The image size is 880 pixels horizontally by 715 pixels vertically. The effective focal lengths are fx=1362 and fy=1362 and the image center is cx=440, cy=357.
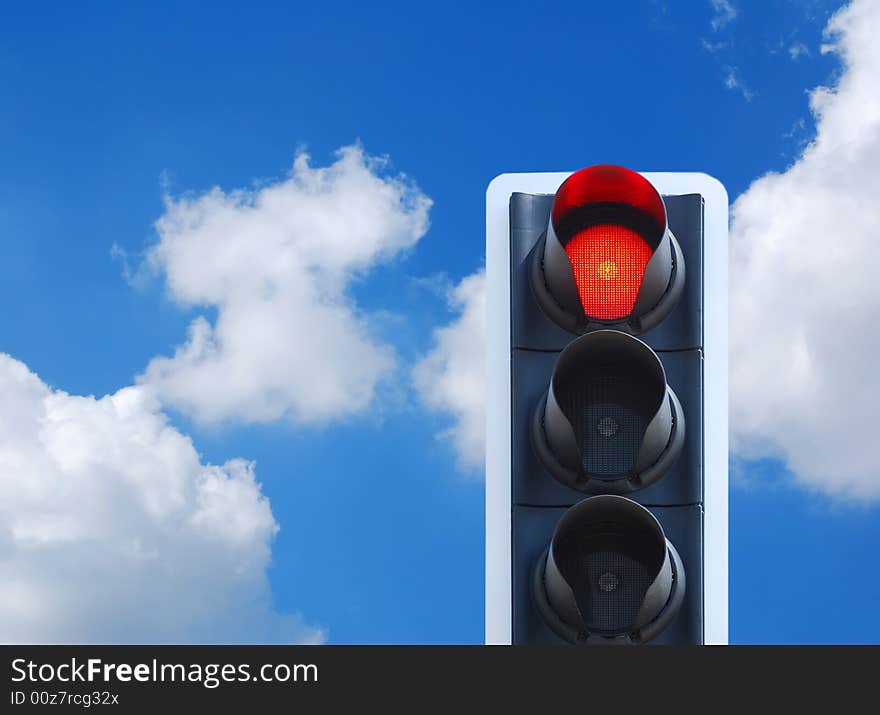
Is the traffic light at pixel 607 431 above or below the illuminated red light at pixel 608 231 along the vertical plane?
below

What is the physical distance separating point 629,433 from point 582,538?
383mm

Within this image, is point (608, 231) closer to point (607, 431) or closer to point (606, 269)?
point (606, 269)

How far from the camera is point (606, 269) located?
448 cm

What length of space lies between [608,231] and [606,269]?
131 millimetres

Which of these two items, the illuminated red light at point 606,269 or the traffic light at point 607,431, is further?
the illuminated red light at point 606,269

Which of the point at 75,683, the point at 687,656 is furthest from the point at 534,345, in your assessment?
the point at 75,683

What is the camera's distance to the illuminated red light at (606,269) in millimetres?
4461

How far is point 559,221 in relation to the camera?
15.1 feet

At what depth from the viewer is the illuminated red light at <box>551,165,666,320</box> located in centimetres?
447

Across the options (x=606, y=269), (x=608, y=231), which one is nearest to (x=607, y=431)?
(x=606, y=269)

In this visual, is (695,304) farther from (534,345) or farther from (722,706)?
(722,706)

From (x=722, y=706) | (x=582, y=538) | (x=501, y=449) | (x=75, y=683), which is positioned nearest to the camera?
(x=722, y=706)

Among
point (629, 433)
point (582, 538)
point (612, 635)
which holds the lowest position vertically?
point (612, 635)

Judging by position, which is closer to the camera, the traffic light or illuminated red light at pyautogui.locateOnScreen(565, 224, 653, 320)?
the traffic light
